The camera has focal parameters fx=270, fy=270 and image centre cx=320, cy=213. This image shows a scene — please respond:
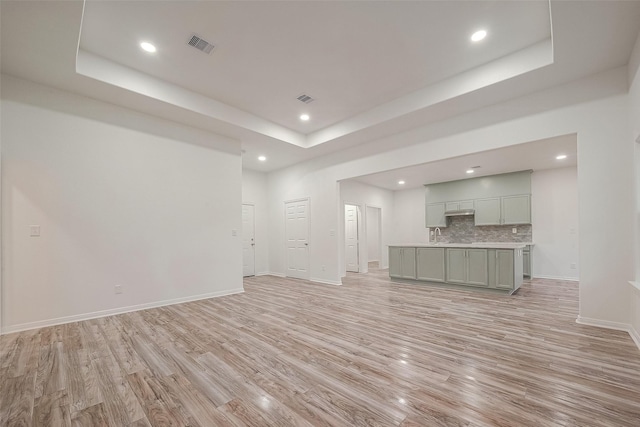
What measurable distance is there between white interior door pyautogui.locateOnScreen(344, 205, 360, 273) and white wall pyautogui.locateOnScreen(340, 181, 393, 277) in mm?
283

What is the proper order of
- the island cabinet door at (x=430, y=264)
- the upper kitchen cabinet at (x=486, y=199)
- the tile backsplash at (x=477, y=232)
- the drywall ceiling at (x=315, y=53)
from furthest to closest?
the tile backsplash at (x=477, y=232) → the upper kitchen cabinet at (x=486, y=199) → the island cabinet door at (x=430, y=264) → the drywall ceiling at (x=315, y=53)

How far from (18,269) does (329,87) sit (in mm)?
4901

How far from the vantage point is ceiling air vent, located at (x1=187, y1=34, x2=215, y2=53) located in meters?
3.23

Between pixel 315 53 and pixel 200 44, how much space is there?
142cm

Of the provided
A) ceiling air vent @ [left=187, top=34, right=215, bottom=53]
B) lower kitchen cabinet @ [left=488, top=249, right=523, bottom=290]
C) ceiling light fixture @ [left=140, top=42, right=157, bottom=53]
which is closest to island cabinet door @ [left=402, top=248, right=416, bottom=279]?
lower kitchen cabinet @ [left=488, top=249, right=523, bottom=290]

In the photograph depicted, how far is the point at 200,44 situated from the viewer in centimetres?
332

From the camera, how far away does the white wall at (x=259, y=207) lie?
785 cm

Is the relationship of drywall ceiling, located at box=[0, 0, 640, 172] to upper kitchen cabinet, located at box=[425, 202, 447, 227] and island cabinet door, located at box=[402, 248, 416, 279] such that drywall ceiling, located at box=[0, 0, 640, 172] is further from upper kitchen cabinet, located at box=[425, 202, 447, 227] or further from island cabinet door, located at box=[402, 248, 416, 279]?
upper kitchen cabinet, located at box=[425, 202, 447, 227]

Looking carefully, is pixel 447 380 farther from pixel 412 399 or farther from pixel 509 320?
pixel 509 320

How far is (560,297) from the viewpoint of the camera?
190 inches

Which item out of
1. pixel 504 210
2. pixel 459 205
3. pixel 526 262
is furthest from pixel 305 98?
pixel 526 262

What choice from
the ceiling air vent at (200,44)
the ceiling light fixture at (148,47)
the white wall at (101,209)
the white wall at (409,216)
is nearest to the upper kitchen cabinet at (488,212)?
the white wall at (409,216)

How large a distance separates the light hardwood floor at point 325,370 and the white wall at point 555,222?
366cm

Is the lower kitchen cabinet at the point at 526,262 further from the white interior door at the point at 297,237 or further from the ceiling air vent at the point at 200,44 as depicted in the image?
the ceiling air vent at the point at 200,44
